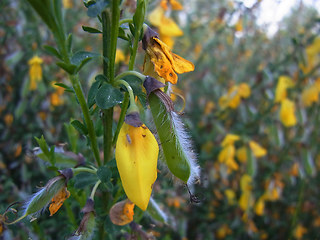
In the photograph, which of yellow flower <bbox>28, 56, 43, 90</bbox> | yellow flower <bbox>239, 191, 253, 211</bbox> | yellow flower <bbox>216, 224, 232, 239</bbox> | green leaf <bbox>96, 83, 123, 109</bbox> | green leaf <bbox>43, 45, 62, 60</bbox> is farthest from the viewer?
yellow flower <bbox>216, 224, 232, 239</bbox>

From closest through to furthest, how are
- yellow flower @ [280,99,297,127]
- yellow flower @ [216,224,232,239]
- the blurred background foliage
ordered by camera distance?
the blurred background foliage < yellow flower @ [280,99,297,127] < yellow flower @ [216,224,232,239]

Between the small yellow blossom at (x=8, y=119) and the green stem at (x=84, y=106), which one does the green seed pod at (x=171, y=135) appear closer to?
the green stem at (x=84, y=106)

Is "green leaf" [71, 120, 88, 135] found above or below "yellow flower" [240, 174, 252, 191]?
above

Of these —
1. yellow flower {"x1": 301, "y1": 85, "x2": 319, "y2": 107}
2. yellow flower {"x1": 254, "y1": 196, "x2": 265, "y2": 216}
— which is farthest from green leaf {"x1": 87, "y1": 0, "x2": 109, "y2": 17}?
yellow flower {"x1": 254, "y1": 196, "x2": 265, "y2": 216}

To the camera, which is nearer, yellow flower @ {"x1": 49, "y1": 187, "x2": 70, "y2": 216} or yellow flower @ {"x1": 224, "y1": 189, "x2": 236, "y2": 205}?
yellow flower @ {"x1": 49, "y1": 187, "x2": 70, "y2": 216}

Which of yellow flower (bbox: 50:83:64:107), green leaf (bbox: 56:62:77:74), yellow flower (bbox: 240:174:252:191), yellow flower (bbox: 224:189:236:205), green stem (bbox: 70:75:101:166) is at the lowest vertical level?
yellow flower (bbox: 224:189:236:205)

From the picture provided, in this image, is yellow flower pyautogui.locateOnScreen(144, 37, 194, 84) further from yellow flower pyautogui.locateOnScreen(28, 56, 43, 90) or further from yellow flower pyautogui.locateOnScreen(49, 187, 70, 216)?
yellow flower pyautogui.locateOnScreen(28, 56, 43, 90)

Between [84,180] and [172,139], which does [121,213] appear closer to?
[84,180]

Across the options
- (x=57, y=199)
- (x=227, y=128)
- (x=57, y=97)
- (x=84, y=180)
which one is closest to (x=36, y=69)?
(x=57, y=97)
